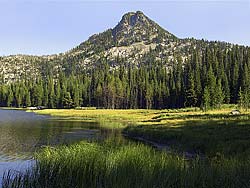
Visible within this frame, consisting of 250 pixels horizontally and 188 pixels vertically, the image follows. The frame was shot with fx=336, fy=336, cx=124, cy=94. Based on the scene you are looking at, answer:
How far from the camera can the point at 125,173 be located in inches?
552

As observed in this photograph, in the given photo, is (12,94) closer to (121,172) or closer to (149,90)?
(149,90)

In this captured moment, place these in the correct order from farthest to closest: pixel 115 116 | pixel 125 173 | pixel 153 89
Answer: pixel 153 89, pixel 115 116, pixel 125 173

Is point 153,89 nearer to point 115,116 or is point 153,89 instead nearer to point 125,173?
point 115,116

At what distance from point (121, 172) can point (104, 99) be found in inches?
5329

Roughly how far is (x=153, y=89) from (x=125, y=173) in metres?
135

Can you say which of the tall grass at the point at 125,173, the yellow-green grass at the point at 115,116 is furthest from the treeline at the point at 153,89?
the tall grass at the point at 125,173

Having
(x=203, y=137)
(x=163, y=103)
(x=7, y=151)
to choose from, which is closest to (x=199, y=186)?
(x=203, y=137)

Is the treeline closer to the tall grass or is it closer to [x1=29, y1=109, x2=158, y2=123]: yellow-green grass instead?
[x1=29, y1=109, x2=158, y2=123]: yellow-green grass

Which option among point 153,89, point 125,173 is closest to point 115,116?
point 153,89

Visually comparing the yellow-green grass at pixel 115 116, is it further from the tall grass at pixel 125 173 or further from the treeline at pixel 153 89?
the tall grass at pixel 125 173

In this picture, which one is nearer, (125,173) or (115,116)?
(125,173)

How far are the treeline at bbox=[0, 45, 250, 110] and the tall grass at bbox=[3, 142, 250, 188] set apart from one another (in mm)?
78947

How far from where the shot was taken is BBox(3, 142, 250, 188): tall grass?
1291 cm

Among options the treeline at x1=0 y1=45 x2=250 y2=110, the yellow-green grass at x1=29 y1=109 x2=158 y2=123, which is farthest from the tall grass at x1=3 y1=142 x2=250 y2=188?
the treeline at x1=0 y1=45 x2=250 y2=110
